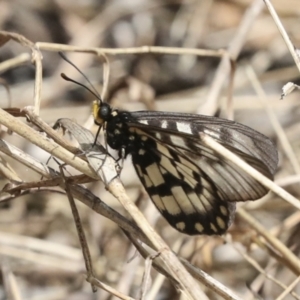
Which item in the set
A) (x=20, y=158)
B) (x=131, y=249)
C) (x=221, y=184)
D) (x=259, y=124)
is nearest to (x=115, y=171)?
(x=20, y=158)

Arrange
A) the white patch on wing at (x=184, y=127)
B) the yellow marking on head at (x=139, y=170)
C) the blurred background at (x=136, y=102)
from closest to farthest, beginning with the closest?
1. the white patch on wing at (x=184, y=127)
2. the yellow marking on head at (x=139, y=170)
3. the blurred background at (x=136, y=102)

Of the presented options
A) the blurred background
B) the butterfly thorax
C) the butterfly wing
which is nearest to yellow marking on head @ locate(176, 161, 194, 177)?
the butterfly wing

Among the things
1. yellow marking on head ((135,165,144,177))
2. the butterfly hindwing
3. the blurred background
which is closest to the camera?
the butterfly hindwing

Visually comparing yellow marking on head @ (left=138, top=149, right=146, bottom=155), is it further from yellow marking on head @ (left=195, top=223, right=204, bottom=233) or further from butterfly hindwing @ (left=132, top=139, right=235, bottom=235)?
yellow marking on head @ (left=195, top=223, right=204, bottom=233)

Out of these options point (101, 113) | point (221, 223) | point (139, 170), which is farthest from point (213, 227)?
point (101, 113)

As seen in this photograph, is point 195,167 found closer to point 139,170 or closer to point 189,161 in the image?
point 189,161

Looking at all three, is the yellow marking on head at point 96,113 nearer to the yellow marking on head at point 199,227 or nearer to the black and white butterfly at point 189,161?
the black and white butterfly at point 189,161

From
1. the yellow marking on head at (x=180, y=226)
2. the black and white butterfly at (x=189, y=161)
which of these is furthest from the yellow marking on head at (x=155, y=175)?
the yellow marking on head at (x=180, y=226)
